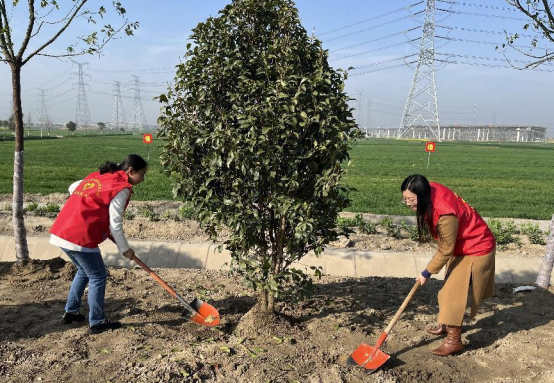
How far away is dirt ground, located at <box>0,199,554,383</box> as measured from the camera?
11.6ft

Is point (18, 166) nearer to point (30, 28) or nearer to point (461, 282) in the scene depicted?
point (30, 28)

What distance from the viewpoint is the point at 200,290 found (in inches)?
215

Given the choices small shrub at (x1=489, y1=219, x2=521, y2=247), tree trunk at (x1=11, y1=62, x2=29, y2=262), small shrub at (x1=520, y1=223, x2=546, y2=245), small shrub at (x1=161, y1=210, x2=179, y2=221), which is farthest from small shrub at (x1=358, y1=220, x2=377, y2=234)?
tree trunk at (x1=11, y1=62, x2=29, y2=262)

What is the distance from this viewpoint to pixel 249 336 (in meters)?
4.13

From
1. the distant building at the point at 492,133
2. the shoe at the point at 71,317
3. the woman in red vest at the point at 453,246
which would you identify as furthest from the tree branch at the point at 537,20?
the distant building at the point at 492,133

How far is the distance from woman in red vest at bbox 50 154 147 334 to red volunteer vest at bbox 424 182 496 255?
2.58m

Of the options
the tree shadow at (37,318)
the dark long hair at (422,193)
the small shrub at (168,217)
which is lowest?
the tree shadow at (37,318)

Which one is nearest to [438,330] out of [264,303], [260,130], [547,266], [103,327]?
[264,303]

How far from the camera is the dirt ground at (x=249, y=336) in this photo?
3521 millimetres

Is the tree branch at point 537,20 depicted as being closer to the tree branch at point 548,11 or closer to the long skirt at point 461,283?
the tree branch at point 548,11

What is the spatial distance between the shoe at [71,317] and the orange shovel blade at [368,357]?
2591 mm

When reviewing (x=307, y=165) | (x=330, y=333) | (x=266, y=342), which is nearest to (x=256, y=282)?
(x=266, y=342)

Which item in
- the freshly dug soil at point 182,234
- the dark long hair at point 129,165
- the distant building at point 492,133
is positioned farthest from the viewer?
the distant building at point 492,133

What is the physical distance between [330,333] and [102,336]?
205 centimetres
